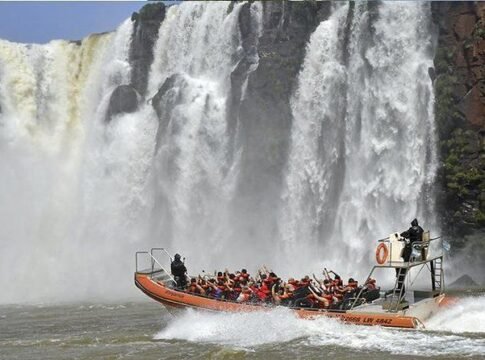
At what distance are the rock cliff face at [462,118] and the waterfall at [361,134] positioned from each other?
550 millimetres

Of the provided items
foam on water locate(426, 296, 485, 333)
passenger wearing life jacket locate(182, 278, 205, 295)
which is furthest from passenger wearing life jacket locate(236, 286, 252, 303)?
foam on water locate(426, 296, 485, 333)

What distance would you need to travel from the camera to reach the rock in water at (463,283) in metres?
24.8

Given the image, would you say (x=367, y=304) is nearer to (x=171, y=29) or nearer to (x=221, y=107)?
(x=221, y=107)

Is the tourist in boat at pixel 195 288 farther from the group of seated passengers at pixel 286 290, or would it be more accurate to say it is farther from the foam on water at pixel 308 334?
the foam on water at pixel 308 334

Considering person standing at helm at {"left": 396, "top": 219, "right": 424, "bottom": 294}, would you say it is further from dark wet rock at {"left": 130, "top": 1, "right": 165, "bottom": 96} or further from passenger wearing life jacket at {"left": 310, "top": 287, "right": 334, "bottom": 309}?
dark wet rock at {"left": 130, "top": 1, "right": 165, "bottom": 96}

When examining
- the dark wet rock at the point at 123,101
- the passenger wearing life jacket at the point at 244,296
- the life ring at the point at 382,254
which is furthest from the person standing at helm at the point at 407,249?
the dark wet rock at the point at 123,101

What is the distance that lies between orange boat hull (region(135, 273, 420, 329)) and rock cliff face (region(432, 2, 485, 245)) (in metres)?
12.1

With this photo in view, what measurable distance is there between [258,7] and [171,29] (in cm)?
481

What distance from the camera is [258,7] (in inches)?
1262

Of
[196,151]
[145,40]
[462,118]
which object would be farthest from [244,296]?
[145,40]

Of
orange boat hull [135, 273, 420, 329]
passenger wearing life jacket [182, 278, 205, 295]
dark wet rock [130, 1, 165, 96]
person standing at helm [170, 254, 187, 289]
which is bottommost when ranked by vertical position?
orange boat hull [135, 273, 420, 329]

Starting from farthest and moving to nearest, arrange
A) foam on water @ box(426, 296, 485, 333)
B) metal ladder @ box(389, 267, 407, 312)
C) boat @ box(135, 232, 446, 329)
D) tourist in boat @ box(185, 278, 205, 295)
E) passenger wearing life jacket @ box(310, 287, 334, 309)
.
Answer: tourist in boat @ box(185, 278, 205, 295) → passenger wearing life jacket @ box(310, 287, 334, 309) → foam on water @ box(426, 296, 485, 333) → metal ladder @ box(389, 267, 407, 312) → boat @ box(135, 232, 446, 329)

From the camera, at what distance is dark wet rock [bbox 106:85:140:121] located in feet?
116

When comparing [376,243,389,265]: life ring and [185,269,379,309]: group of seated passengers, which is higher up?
[376,243,389,265]: life ring
